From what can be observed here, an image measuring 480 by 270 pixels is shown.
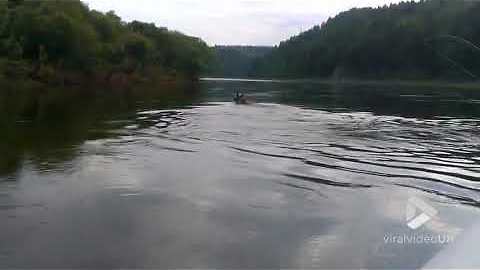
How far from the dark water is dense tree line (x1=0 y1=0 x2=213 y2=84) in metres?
57.8

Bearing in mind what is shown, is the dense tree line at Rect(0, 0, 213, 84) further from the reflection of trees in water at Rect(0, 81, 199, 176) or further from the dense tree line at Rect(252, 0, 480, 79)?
the dense tree line at Rect(252, 0, 480, 79)

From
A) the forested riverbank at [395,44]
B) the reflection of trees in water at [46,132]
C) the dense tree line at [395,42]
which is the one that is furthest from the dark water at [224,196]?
the dense tree line at [395,42]

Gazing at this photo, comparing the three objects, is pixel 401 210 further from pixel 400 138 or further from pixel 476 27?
pixel 476 27

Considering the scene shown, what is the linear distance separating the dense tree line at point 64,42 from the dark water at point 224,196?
57.8 m

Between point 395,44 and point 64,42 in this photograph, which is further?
point 395,44

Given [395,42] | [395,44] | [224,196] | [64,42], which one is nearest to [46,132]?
[224,196]

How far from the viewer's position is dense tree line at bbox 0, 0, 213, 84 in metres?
76.7

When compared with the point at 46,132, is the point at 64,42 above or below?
above

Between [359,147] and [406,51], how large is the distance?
134 m

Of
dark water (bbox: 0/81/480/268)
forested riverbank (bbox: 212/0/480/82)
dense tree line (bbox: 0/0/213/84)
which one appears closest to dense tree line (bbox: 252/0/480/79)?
forested riverbank (bbox: 212/0/480/82)

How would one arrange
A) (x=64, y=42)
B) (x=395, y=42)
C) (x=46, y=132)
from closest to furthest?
1. (x=46, y=132)
2. (x=64, y=42)
3. (x=395, y=42)

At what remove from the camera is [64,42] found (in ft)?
272

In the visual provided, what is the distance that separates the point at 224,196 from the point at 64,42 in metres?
77.3

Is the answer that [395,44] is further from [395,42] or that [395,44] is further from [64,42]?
[64,42]
